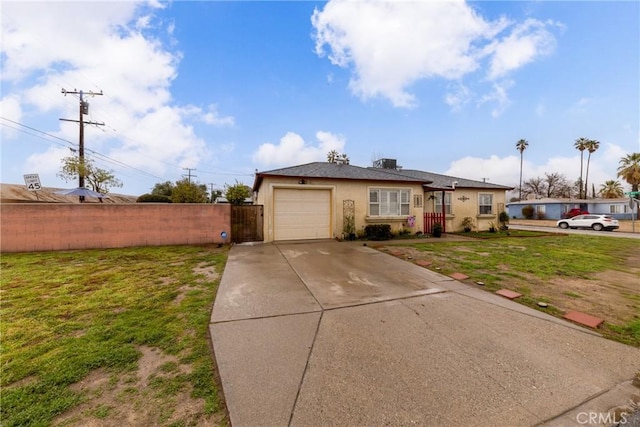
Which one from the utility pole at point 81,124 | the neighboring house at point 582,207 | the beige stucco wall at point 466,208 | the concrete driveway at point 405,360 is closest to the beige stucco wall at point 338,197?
the beige stucco wall at point 466,208

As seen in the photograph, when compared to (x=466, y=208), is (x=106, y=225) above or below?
below

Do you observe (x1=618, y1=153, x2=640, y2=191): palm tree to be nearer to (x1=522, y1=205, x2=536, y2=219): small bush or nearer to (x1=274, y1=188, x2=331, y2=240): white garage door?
(x1=522, y1=205, x2=536, y2=219): small bush

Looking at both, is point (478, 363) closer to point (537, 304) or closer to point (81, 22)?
point (537, 304)

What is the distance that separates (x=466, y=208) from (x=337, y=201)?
28.8 ft

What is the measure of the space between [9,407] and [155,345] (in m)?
1.04

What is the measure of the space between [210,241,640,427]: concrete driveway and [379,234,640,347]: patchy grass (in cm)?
78

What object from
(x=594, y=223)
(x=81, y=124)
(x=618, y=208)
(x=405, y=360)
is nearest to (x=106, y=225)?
(x=81, y=124)

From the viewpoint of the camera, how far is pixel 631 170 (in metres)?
29.3

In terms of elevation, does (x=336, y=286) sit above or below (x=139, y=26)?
below

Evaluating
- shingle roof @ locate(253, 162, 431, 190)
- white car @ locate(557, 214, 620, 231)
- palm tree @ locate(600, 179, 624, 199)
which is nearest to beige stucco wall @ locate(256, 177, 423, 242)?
shingle roof @ locate(253, 162, 431, 190)

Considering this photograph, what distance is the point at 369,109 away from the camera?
1566 centimetres

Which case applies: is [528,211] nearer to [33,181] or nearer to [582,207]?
[582,207]

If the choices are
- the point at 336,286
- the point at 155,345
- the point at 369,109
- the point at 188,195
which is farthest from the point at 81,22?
the point at 188,195

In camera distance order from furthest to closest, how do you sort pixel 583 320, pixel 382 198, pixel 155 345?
1. pixel 382 198
2. pixel 583 320
3. pixel 155 345
